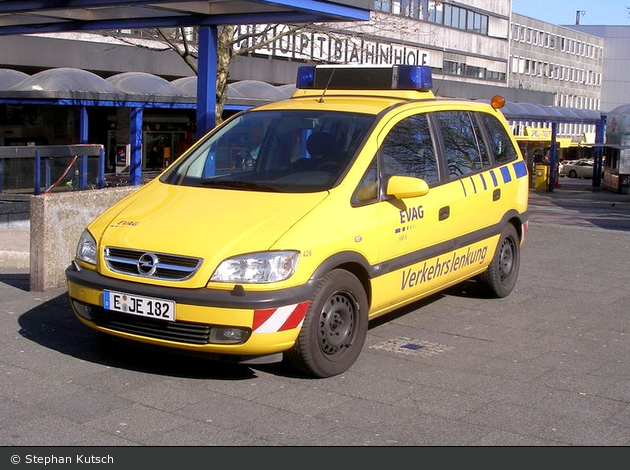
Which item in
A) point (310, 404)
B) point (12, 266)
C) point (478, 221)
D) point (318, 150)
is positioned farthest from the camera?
point (12, 266)

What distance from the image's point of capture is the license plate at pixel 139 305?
5316 mm

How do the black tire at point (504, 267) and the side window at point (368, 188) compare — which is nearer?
the side window at point (368, 188)

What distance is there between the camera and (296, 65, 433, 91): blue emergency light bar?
7344mm

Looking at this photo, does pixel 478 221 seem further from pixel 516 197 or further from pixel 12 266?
pixel 12 266

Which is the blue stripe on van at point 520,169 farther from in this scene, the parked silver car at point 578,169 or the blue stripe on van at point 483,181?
the parked silver car at point 578,169

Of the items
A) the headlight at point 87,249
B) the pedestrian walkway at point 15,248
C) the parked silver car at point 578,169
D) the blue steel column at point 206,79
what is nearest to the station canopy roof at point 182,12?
the blue steel column at point 206,79

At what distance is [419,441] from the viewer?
459cm

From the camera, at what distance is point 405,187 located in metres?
6.11

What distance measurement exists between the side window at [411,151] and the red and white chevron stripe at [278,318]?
1.47 m

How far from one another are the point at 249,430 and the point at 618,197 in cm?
3366

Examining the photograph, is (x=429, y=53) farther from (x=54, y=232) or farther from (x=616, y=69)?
(x=616, y=69)

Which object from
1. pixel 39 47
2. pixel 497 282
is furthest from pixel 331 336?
pixel 39 47

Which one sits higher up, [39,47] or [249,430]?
[39,47]

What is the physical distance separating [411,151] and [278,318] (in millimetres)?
2092
